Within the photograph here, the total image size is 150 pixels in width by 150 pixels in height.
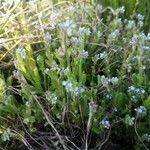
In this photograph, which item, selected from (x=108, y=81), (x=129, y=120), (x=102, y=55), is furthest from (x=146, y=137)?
(x=102, y=55)

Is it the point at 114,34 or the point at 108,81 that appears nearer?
the point at 108,81

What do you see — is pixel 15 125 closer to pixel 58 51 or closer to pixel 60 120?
pixel 60 120

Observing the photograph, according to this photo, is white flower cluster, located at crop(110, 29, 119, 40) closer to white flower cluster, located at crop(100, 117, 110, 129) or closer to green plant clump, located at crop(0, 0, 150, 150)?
green plant clump, located at crop(0, 0, 150, 150)

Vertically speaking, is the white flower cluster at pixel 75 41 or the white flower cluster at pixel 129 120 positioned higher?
the white flower cluster at pixel 75 41

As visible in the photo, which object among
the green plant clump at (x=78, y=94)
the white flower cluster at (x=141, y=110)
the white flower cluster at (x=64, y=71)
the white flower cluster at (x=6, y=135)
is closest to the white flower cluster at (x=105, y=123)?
the green plant clump at (x=78, y=94)

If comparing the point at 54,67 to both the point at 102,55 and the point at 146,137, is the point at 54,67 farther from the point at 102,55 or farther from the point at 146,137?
the point at 146,137

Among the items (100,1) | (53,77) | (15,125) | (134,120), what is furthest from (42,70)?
(100,1)

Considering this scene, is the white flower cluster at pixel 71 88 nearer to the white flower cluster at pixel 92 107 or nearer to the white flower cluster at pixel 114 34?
the white flower cluster at pixel 92 107

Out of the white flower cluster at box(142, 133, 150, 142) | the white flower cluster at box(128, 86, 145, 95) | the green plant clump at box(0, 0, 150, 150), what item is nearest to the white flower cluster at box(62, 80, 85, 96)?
the green plant clump at box(0, 0, 150, 150)
